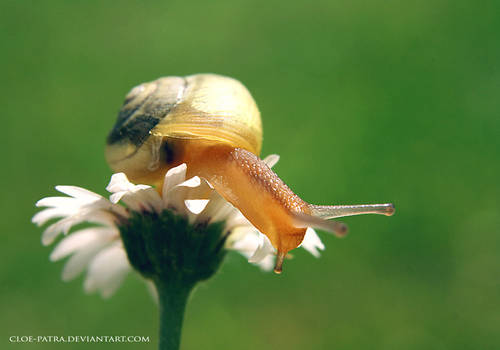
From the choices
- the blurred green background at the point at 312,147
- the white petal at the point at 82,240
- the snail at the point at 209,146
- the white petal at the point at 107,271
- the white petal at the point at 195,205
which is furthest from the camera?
the blurred green background at the point at 312,147

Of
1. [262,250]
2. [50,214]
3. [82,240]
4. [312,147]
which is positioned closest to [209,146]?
[262,250]

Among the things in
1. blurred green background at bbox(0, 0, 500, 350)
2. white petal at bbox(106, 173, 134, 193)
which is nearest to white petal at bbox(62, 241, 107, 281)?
white petal at bbox(106, 173, 134, 193)

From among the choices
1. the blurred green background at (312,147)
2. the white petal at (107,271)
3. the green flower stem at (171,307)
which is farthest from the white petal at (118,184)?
the blurred green background at (312,147)

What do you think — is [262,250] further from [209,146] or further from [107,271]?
[107,271]

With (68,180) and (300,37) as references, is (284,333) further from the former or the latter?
(300,37)

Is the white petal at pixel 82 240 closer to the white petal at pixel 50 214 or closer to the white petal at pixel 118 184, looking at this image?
the white petal at pixel 50 214

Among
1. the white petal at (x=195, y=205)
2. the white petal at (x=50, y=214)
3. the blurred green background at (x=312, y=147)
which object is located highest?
the white petal at (x=195, y=205)

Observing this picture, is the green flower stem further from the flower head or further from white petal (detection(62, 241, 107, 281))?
white petal (detection(62, 241, 107, 281))
